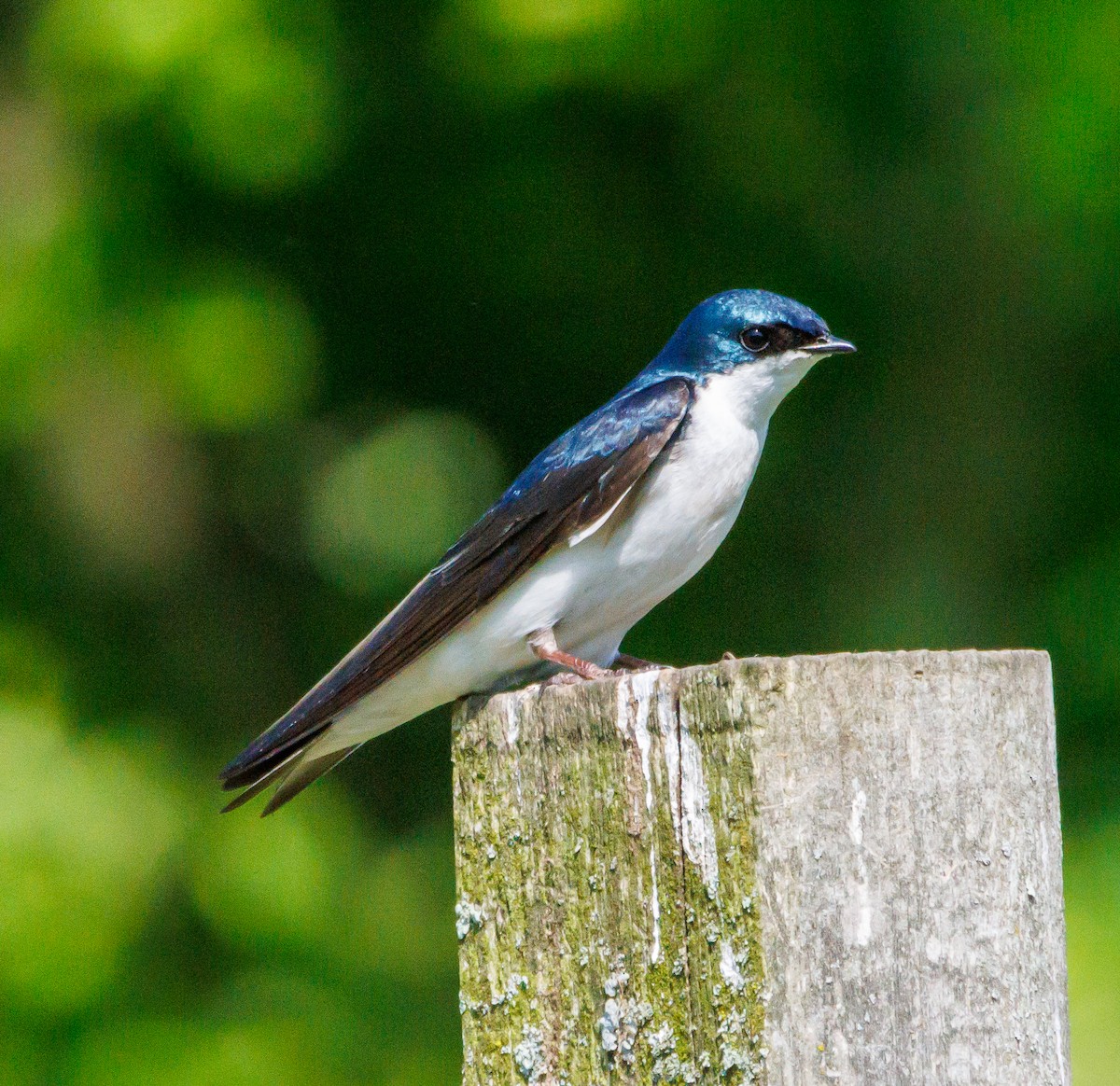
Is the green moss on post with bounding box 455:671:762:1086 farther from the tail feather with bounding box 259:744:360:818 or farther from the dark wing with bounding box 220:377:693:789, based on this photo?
the tail feather with bounding box 259:744:360:818

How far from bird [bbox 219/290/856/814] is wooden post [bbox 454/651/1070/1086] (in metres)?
0.94

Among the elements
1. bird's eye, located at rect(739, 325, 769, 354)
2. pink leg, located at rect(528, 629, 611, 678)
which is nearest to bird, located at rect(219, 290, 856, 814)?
pink leg, located at rect(528, 629, 611, 678)

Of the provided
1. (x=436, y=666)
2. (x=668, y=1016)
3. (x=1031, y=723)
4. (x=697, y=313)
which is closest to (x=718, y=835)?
(x=668, y=1016)

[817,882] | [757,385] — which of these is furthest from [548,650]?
[817,882]

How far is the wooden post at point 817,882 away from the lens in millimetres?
1085

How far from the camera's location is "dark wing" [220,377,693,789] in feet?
7.05

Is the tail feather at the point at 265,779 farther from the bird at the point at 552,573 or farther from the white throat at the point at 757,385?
the white throat at the point at 757,385

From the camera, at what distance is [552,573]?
2.23 metres

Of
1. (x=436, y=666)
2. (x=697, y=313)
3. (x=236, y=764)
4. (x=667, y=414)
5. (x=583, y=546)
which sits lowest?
(x=236, y=764)

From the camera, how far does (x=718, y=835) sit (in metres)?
1.13

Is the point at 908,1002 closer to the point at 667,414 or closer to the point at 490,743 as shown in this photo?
the point at 490,743

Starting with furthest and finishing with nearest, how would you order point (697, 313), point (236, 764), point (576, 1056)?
1. point (697, 313)
2. point (236, 764)
3. point (576, 1056)

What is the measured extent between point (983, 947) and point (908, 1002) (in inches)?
3.0

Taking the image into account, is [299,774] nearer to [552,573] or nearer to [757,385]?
[552,573]
